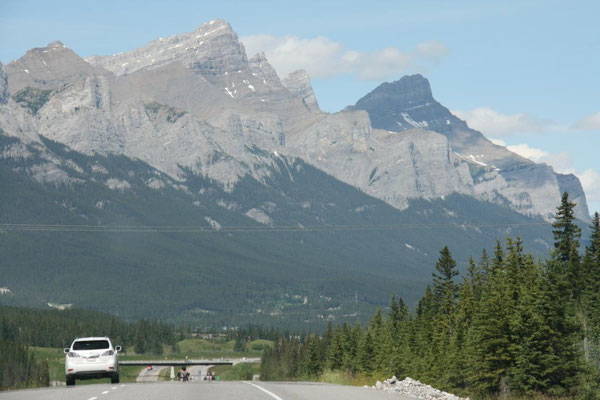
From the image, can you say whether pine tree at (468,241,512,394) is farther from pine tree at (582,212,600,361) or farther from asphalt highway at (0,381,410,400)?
pine tree at (582,212,600,361)

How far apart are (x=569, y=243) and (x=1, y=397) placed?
263 ft

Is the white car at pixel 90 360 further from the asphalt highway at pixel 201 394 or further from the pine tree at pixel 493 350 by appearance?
the pine tree at pixel 493 350

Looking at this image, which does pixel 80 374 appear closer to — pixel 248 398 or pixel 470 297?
pixel 248 398

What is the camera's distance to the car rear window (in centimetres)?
5425

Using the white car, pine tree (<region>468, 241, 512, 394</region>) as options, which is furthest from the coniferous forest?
the white car

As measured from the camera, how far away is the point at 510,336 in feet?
200

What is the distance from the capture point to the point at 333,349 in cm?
14812

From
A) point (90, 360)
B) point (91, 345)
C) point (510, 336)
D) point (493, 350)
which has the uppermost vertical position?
point (91, 345)

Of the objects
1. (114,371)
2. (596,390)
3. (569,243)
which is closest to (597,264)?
(569,243)

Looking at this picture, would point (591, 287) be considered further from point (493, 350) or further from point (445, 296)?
point (493, 350)

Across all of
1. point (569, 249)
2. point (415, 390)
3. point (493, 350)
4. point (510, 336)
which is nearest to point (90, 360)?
point (415, 390)

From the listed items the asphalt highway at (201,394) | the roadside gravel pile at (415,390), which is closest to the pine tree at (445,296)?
the roadside gravel pile at (415,390)

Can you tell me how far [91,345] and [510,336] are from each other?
971 inches

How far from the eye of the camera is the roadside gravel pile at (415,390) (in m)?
43.3
